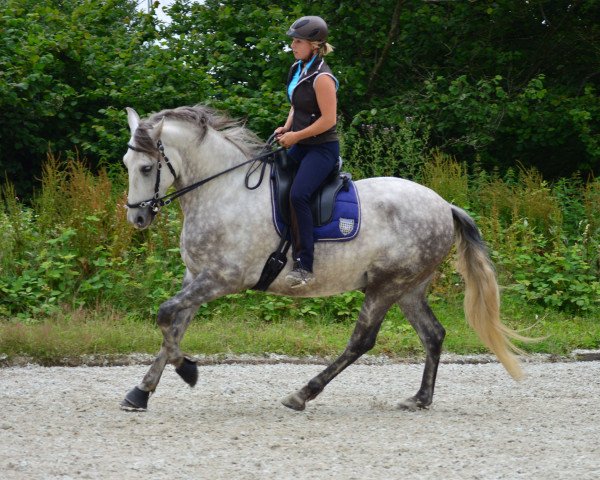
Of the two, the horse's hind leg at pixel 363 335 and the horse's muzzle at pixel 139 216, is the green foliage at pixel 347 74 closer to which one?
the horse's hind leg at pixel 363 335

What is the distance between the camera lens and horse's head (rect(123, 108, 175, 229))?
274 inches

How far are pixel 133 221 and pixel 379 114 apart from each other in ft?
26.3

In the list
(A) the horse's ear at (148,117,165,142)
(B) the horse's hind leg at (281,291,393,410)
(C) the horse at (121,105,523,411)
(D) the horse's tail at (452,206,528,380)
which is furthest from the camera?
(D) the horse's tail at (452,206,528,380)

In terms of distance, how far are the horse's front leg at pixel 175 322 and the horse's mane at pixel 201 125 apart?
0.99 m

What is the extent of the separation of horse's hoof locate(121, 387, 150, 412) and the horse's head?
1.14m

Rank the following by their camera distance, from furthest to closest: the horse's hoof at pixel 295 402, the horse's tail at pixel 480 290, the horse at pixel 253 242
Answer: the horse's tail at pixel 480 290 < the horse's hoof at pixel 295 402 < the horse at pixel 253 242

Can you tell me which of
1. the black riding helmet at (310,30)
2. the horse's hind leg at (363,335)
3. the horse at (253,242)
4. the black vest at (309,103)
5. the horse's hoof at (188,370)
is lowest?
the horse's hoof at (188,370)

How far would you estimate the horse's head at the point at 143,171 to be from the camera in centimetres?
696

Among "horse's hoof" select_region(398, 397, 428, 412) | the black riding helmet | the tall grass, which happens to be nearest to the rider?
the black riding helmet

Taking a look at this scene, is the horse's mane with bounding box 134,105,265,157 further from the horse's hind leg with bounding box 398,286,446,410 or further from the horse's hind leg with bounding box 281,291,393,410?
the horse's hind leg with bounding box 398,286,446,410

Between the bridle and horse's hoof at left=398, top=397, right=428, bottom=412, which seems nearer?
the bridle

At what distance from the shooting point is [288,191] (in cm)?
724

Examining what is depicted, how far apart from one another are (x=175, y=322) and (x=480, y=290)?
2.40 metres

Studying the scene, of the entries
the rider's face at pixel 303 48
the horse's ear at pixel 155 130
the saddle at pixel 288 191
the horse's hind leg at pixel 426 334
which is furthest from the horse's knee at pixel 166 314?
the rider's face at pixel 303 48
